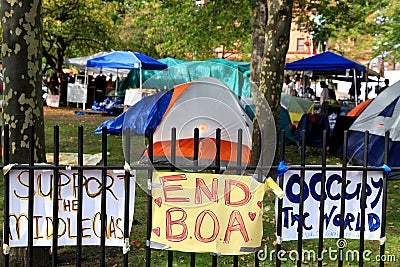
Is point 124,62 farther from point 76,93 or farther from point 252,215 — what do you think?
point 252,215

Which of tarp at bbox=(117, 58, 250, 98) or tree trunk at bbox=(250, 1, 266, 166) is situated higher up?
tree trunk at bbox=(250, 1, 266, 166)

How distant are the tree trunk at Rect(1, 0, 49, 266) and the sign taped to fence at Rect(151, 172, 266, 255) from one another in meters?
1.25

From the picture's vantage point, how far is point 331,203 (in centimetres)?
375

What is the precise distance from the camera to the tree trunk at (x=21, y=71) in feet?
13.1

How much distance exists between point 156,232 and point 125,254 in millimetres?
273

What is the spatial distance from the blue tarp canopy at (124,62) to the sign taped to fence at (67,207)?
15.7 meters

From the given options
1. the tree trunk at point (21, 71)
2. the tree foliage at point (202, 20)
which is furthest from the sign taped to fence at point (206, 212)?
the tree foliage at point (202, 20)

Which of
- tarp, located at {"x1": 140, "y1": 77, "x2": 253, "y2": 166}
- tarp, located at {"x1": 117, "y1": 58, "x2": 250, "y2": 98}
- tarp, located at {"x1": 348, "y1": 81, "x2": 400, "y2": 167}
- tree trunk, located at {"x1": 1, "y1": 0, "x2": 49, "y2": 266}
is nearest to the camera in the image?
tree trunk, located at {"x1": 1, "y1": 0, "x2": 49, "y2": 266}

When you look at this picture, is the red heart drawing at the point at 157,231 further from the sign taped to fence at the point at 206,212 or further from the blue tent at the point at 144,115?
the blue tent at the point at 144,115

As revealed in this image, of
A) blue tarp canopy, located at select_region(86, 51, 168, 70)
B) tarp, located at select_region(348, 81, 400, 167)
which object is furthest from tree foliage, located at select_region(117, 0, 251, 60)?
tarp, located at select_region(348, 81, 400, 167)

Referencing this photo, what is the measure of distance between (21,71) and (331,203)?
2.49 m

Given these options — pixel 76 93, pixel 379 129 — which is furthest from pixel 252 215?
pixel 76 93

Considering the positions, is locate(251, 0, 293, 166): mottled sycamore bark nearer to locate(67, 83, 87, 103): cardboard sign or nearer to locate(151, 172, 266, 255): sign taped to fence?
locate(151, 172, 266, 255): sign taped to fence

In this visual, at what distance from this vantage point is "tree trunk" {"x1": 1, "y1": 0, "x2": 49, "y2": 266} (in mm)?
3992
